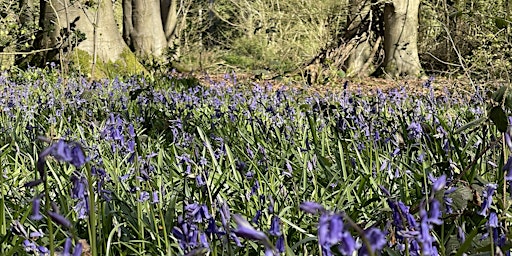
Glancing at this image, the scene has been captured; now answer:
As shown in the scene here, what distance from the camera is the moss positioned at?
8688mm

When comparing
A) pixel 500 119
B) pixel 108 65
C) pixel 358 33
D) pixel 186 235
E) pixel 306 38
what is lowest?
pixel 306 38

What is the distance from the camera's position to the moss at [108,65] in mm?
8688

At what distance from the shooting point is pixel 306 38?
1745 centimetres

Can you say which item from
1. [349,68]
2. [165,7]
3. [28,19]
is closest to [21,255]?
[349,68]

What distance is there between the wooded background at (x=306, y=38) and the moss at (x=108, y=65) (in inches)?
0.7

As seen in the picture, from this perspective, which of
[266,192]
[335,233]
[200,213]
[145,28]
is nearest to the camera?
[335,233]

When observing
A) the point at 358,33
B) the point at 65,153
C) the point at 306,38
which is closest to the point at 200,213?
the point at 65,153

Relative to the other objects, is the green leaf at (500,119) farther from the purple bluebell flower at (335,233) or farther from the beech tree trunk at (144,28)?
the beech tree trunk at (144,28)

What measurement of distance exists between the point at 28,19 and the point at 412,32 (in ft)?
24.6

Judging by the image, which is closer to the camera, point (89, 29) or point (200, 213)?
point (200, 213)

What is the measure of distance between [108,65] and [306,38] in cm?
919

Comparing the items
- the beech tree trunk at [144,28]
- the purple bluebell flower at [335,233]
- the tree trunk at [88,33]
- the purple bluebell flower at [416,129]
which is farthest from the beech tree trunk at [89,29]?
the purple bluebell flower at [335,233]

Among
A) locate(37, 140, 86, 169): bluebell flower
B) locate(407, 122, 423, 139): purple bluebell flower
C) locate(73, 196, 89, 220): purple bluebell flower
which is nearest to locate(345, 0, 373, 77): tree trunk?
locate(407, 122, 423, 139): purple bluebell flower

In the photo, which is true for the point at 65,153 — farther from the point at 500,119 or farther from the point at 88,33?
the point at 88,33
